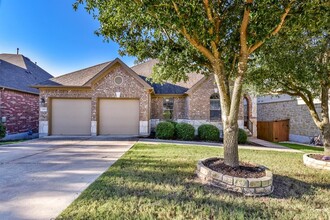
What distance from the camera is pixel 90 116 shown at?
13.7m

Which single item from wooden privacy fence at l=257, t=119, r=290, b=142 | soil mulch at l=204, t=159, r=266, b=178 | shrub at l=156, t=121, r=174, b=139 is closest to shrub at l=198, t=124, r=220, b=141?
shrub at l=156, t=121, r=174, b=139

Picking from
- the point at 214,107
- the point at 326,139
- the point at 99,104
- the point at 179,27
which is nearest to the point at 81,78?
the point at 99,104

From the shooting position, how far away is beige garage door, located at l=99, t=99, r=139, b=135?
13812 millimetres

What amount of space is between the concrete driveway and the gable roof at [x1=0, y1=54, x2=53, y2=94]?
9066 millimetres

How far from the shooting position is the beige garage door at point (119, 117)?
544 inches

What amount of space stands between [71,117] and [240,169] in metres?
12.0

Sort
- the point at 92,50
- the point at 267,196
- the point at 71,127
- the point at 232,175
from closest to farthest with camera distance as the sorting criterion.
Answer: the point at 267,196
the point at 232,175
the point at 71,127
the point at 92,50

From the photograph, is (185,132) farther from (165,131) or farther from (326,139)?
(326,139)

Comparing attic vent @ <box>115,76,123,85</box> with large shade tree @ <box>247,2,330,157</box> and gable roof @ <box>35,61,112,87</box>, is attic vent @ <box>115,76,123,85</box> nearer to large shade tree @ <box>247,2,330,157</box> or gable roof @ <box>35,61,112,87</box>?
gable roof @ <box>35,61,112,87</box>

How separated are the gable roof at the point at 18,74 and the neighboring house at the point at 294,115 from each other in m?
18.9

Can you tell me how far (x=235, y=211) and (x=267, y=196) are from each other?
1.25 m

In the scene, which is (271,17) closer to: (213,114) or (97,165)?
(97,165)

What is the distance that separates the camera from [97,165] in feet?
20.4

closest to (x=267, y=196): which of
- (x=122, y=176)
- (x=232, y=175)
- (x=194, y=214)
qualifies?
(x=232, y=175)
